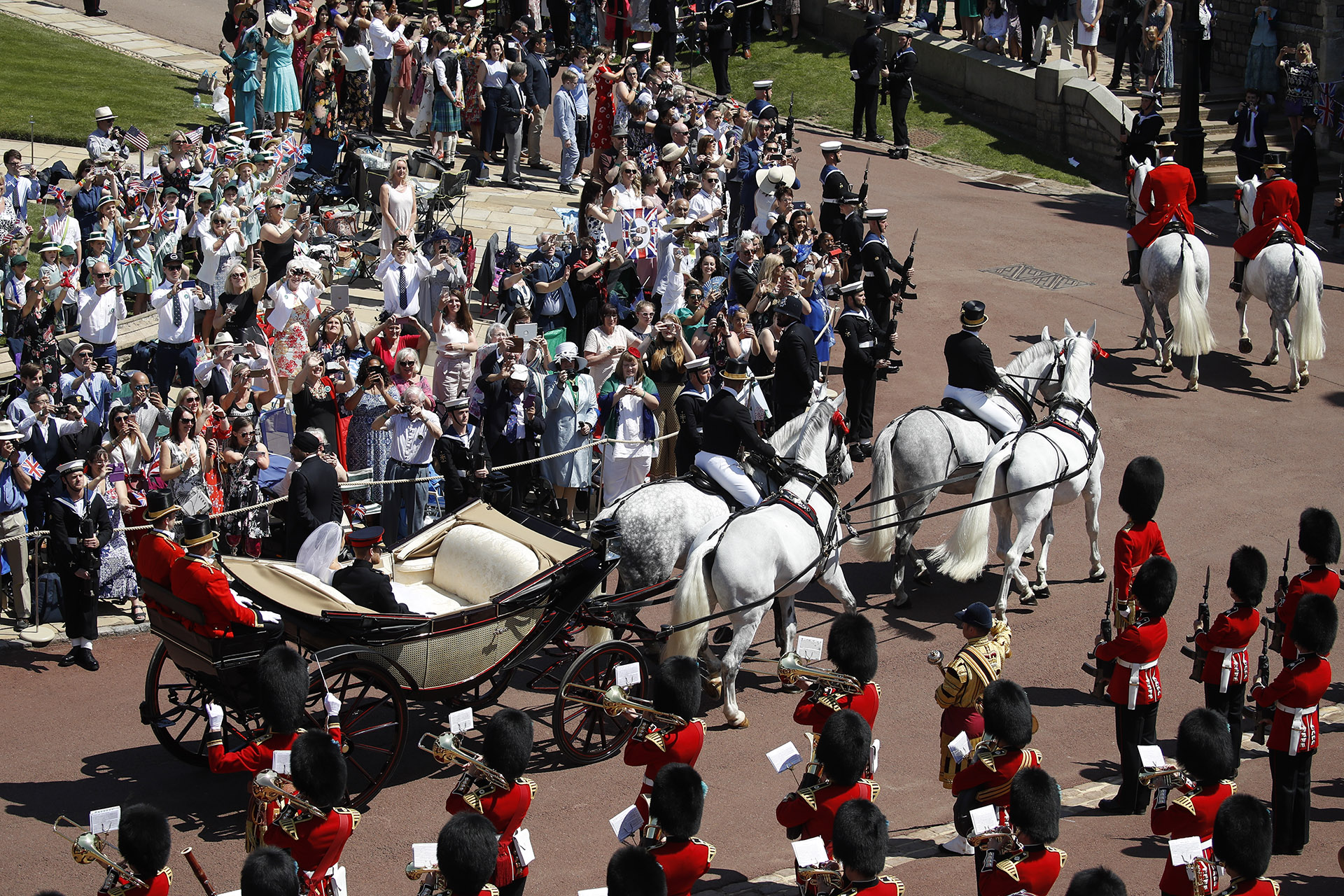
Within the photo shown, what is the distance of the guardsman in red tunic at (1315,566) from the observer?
29.6ft

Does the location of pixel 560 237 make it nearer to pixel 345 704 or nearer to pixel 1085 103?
pixel 345 704

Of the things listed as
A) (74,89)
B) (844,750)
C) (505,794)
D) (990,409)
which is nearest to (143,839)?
(505,794)

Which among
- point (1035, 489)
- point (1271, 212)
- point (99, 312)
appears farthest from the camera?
point (1271, 212)

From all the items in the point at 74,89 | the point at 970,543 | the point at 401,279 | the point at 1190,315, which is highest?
the point at 74,89

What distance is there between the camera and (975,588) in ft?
40.7

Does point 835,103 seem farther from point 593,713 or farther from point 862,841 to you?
point 862,841

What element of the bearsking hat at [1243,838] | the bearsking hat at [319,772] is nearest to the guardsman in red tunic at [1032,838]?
the bearsking hat at [1243,838]

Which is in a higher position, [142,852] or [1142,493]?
[1142,493]

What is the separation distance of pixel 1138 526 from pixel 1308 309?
7.48 m

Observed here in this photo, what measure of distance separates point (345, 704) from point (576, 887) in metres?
1.90

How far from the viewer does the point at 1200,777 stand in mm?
7344

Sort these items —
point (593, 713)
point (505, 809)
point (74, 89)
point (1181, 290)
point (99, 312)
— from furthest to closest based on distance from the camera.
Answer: point (74, 89), point (1181, 290), point (99, 312), point (593, 713), point (505, 809)

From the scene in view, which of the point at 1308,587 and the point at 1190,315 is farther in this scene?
the point at 1190,315

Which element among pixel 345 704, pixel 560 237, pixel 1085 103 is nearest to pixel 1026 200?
pixel 1085 103
